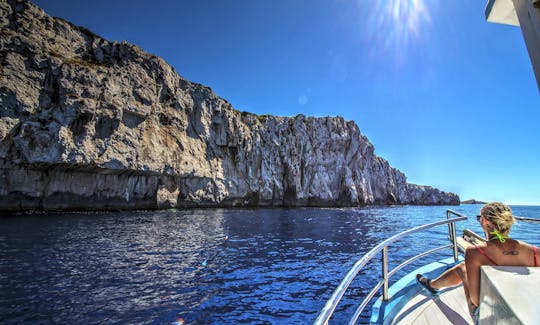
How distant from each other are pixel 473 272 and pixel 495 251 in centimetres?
34

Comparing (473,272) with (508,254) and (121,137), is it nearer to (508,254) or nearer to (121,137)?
(508,254)

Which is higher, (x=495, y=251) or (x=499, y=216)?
(x=499, y=216)

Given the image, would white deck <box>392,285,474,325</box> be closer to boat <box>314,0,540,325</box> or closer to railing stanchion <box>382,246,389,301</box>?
boat <box>314,0,540,325</box>

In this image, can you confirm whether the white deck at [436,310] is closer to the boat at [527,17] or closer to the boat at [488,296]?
the boat at [488,296]

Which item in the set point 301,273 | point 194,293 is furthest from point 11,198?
point 301,273

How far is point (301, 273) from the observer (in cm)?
919

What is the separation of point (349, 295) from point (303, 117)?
66053 millimetres

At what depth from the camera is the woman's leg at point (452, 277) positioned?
10.7ft

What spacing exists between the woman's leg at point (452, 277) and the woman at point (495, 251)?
0.32m

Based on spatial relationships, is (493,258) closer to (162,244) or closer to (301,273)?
(301,273)

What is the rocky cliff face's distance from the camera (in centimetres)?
3072

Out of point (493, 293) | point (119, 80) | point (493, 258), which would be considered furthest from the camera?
point (119, 80)

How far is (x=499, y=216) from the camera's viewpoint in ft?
9.60

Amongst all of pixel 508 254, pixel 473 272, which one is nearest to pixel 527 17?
pixel 508 254
